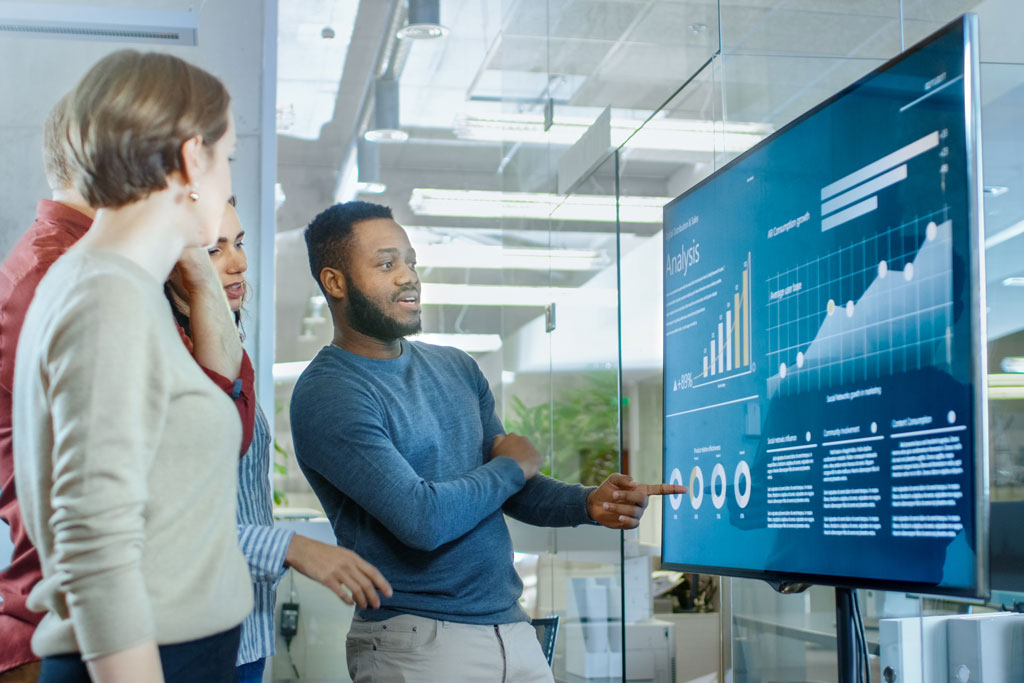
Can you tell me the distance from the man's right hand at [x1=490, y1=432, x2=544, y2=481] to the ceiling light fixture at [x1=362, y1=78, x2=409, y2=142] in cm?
385

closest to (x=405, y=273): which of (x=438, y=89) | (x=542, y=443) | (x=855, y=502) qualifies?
(x=855, y=502)

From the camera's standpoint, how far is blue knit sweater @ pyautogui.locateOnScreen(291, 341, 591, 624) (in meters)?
1.71

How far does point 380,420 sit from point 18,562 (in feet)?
2.26

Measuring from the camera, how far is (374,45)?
219 inches

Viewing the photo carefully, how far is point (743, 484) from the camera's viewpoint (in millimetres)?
1723

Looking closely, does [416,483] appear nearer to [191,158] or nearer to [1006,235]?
[191,158]

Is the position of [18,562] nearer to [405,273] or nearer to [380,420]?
[380,420]

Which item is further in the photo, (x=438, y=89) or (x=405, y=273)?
(x=438, y=89)

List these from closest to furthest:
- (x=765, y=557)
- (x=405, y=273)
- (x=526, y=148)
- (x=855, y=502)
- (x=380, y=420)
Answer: (x=855, y=502), (x=765, y=557), (x=380, y=420), (x=405, y=273), (x=526, y=148)

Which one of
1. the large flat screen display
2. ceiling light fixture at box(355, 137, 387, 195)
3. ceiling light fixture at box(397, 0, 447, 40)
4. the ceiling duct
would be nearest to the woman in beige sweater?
the large flat screen display

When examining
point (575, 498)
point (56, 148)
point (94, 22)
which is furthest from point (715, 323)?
point (94, 22)

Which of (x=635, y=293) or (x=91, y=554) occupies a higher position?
(x=635, y=293)

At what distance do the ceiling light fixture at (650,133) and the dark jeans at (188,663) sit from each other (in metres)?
1.77

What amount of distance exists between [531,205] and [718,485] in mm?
3003
